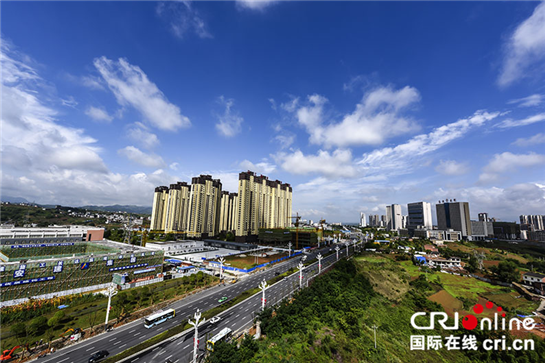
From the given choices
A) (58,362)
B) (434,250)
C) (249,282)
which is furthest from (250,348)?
(434,250)

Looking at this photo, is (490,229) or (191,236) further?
(490,229)

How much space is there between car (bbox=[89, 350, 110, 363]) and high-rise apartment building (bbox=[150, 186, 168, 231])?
143635 millimetres

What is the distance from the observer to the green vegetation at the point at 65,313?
35656 millimetres

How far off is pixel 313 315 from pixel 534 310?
225 ft

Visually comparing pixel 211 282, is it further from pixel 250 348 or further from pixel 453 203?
pixel 453 203

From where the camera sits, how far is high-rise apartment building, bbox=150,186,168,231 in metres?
165

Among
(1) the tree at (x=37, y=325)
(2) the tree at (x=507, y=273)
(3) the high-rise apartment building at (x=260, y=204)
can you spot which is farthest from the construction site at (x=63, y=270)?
(2) the tree at (x=507, y=273)

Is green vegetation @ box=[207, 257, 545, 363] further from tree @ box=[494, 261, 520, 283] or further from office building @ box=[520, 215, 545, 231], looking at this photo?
office building @ box=[520, 215, 545, 231]

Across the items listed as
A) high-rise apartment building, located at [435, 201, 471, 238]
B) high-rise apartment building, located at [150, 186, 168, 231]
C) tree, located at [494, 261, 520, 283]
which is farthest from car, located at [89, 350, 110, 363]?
high-rise apartment building, located at [435, 201, 471, 238]

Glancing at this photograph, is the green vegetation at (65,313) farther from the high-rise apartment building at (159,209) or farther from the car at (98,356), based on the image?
the high-rise apartment building at (159,209)

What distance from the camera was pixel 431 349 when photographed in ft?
162

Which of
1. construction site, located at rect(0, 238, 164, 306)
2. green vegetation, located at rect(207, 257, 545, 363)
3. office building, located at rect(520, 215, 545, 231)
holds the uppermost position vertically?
office building, located at rect(520, 215, 545, 231)

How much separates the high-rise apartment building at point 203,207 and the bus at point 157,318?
9930cm

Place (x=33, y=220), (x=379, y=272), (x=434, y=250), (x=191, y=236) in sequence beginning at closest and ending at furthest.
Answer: (x=379, y=272), (x=434, y=250), (x=191, y=236), (x=33, y=220)
